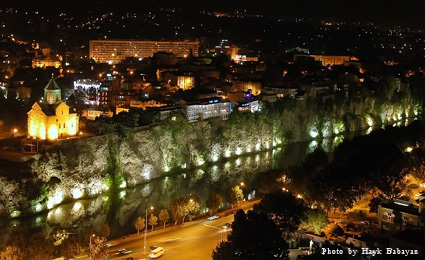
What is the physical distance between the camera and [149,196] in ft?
52.1

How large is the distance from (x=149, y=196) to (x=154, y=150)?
2.33 meters

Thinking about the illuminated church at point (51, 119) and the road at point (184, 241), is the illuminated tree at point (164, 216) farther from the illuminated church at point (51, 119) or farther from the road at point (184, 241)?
the illuminated church at point (51, 119)

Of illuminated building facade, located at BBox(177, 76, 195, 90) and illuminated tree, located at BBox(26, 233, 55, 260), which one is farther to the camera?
illuminated building facade, located at BBox(177, 76, 195, 90)

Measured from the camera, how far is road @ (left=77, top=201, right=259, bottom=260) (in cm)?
999

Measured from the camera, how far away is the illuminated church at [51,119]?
16484 mm

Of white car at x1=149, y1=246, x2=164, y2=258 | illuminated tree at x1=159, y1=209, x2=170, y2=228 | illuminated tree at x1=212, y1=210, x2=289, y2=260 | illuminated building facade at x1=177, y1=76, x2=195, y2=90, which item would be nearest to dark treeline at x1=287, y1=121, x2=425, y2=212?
illuminated tree at x1=159, y1=209, x2=170, y2=228

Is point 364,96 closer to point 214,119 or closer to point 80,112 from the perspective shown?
point 214,119

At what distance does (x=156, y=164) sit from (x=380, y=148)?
7.29 metres

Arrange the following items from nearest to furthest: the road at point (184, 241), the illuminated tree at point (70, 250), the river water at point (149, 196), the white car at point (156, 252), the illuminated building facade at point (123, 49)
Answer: the illuminated tree at point (70, 250) → the white car at point (156, 252) → the road at point (184, 241) → the river water at point (149, 196) → the illuminated building facade at point (123, 49)

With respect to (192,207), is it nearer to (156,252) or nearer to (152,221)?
(152,221)

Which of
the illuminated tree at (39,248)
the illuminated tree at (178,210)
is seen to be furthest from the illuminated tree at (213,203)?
the illuminated tree at (39,248)

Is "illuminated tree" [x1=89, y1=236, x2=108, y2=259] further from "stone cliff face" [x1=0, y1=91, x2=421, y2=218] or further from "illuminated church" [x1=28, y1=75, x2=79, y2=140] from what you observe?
"illuminated church" [x1=28, y1=75, x2=79, y2=140]

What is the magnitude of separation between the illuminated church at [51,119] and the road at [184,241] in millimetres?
6439

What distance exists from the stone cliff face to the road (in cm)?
408
